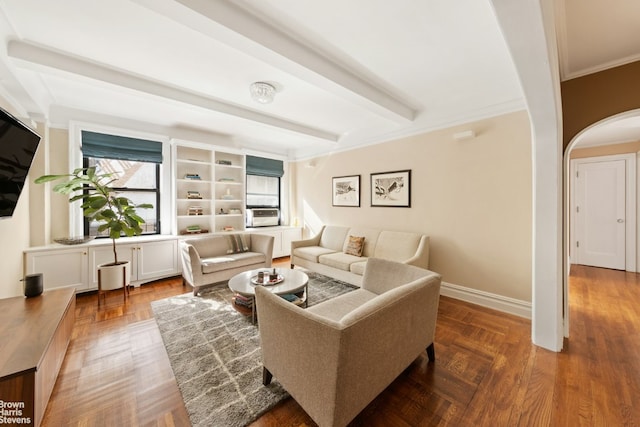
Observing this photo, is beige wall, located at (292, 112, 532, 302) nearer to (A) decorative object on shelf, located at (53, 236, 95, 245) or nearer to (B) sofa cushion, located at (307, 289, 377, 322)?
(B) sofa cushion, located at (307, 289, 377, 322)

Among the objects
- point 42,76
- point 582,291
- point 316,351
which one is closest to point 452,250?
point 582,291

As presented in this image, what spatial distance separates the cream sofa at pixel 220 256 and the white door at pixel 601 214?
20.5ft

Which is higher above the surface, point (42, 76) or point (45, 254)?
point (42, 76)

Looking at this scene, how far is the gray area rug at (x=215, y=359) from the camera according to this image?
153cm

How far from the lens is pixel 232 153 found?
495 cm

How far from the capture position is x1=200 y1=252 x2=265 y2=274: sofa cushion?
3439mm

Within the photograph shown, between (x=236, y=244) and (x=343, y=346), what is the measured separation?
3482mm

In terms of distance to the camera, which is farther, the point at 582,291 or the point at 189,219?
the point at 189,219

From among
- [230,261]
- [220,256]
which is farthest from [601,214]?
[220,256]

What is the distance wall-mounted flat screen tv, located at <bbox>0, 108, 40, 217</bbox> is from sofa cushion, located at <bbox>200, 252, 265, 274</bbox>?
186 centimetres

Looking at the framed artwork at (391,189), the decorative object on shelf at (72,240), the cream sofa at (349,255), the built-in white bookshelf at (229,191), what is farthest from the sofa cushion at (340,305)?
the decorative object on shelf at (72,240)

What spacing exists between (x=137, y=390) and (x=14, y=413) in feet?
1.89

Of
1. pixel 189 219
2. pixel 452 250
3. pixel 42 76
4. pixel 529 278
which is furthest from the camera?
pixel 189 219

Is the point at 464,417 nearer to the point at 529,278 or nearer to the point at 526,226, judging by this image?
the point at 529,278
